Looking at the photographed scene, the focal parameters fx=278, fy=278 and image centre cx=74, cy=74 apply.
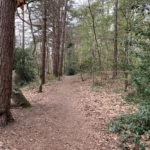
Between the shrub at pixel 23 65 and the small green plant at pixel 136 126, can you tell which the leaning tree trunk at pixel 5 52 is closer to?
the small green plant at pixel 136 126

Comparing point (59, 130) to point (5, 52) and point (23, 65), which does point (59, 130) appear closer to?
point (5, 52)

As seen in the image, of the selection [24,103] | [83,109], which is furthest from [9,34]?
[83,109]

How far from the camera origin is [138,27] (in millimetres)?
5160

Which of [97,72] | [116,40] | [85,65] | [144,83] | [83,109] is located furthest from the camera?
[85,65]

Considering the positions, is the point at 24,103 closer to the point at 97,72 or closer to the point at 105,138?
the point at 105,138

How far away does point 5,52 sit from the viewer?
7.12m

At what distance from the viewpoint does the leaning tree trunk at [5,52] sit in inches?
278

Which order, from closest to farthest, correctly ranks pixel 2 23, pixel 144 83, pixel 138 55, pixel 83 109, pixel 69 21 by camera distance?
1. pixel 144 83
2. pixel 138 55
3. pixel 2 23
4. pixel 83 109
5. pixel 69 21

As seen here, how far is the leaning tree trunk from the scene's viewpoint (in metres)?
7.06

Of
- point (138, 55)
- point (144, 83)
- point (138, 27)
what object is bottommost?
point (144, 83)

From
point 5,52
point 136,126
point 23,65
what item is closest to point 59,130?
point 5,52

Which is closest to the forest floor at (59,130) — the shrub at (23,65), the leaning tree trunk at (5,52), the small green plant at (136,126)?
the leaning tree trunk at (5,52)

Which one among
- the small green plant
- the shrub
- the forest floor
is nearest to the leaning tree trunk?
the forest floor

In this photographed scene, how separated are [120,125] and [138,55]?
132 centimetres
